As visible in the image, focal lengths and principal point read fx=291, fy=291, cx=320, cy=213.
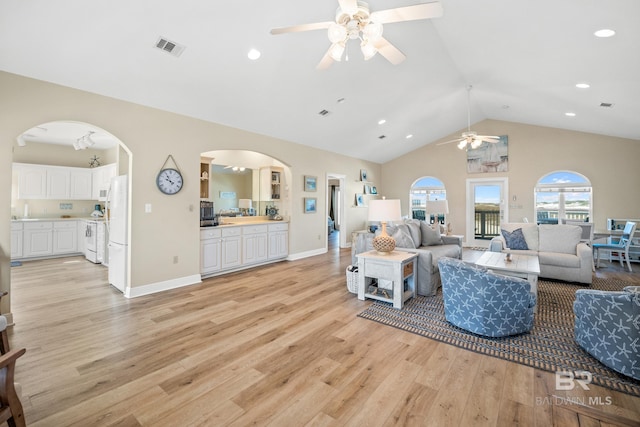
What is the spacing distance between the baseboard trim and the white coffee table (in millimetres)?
4330

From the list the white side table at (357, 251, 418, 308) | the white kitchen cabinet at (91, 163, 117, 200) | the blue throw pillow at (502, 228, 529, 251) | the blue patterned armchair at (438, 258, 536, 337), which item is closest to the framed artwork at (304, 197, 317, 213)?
the white side table at (357, 251, 418, 308)

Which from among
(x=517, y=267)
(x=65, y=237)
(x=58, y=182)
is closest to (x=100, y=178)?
(x=58, y=182)

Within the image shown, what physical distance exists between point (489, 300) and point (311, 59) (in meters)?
3.66

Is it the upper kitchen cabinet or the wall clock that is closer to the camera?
the wall clock

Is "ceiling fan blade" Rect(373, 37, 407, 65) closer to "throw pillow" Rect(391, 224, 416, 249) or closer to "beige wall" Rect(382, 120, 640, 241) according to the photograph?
"throw pillow" Rect(391, 224, 416, 249)

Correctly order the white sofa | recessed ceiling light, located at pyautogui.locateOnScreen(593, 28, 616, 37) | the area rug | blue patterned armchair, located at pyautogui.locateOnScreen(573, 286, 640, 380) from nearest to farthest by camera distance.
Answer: blue patterned armchair, located at pyautogui.locateOnScreen(573, 286, 640, 380)
the area rug
recessed ceiling light, located at pyautogui.locateOnScreen(593, 28, 616, 37)
the white sofa

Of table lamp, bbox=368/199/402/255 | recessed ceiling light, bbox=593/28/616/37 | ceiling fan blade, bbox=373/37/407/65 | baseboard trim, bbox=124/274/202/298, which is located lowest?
baseboard trim, bbox=124/274/202/298

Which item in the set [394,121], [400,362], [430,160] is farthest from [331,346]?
[430,160]

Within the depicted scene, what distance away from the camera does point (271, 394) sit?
2057mm

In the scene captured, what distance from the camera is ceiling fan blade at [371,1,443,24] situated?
197 centimetres

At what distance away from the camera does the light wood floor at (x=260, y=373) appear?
6.08 ft

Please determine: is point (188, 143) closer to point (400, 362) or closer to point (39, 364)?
point (39, 364)

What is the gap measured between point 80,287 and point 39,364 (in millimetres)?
2549

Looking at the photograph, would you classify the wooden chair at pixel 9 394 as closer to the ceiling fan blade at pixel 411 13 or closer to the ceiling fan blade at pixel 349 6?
the ceiling fan blade at pixel 349 6
